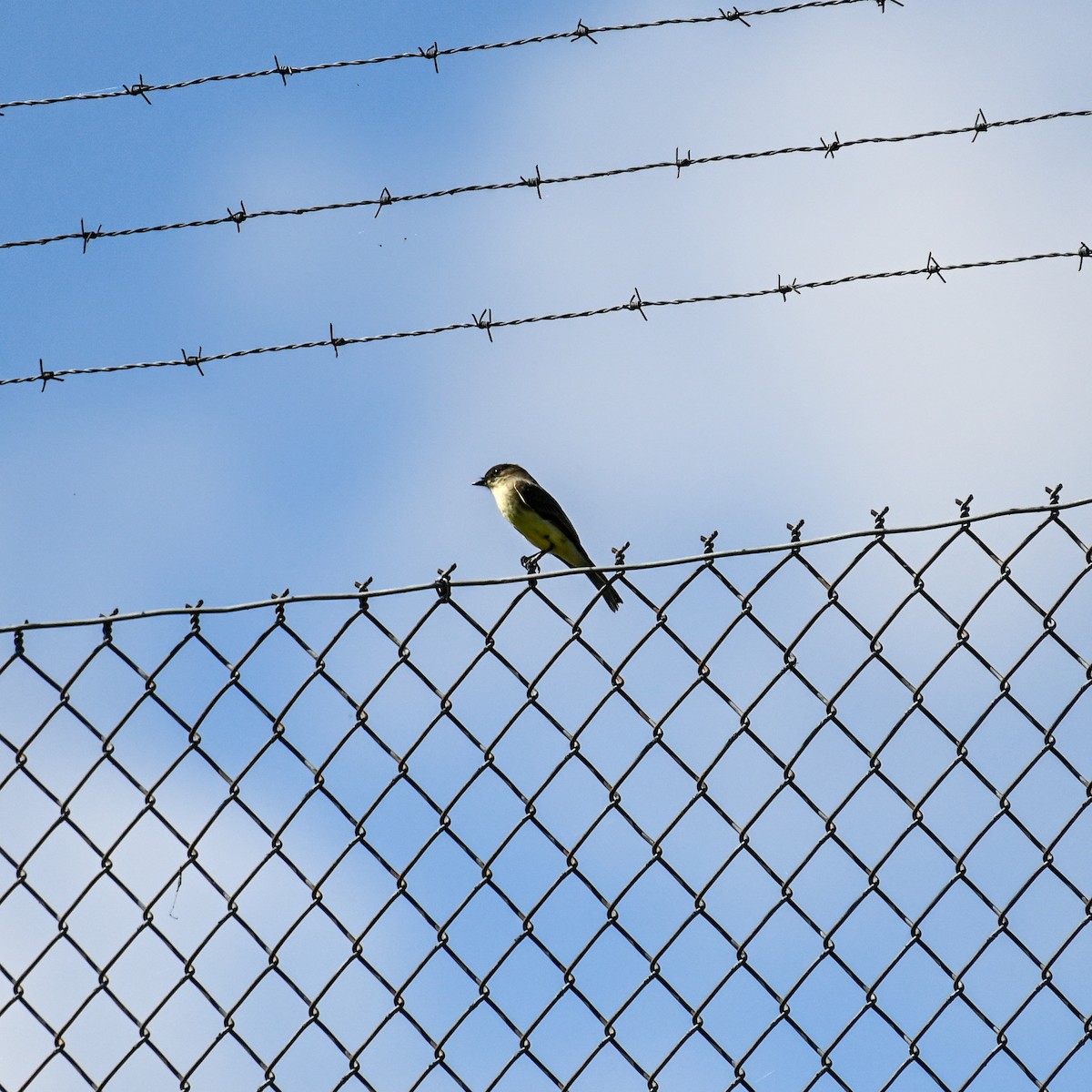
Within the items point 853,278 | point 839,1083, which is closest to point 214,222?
point 853,278

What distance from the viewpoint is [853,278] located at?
5.88 metres

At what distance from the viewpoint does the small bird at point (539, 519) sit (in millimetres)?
9453

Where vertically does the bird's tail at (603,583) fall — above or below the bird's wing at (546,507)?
below

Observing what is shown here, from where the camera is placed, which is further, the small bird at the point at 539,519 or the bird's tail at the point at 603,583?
the small bird at the point at 539,519

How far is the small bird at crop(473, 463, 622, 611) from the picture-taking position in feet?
31.0

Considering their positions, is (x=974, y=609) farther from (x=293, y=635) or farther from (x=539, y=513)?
(x=539, y=513)

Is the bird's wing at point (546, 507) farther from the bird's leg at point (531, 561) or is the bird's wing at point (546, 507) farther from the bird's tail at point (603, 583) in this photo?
the bird's tail at point (603, 583)

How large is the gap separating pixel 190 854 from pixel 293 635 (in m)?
0.45

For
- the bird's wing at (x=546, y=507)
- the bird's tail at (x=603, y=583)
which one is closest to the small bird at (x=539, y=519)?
the bird's wing at (x=546, y=507)

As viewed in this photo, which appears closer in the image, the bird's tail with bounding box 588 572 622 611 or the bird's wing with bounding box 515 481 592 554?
the bird's tail with bounding box 588 572 622 611

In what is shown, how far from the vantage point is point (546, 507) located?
31.2 feet

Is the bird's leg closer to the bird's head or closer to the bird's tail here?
the bird's head

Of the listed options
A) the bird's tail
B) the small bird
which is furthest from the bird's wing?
the bird's tail

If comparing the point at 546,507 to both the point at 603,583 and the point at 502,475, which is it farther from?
the point at 603,583
